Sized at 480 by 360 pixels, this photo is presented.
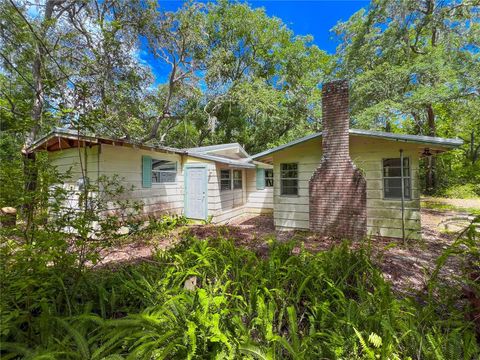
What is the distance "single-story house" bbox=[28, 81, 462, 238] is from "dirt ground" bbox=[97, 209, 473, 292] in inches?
17.5

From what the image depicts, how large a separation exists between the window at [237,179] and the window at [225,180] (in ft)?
1.82

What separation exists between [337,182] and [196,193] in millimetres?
5120

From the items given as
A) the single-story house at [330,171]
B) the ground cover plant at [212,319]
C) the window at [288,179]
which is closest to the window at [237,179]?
the single-story house at [330,171]

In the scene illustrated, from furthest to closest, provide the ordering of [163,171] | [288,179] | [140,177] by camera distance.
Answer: [163,171] → [288,179] → [140,177]

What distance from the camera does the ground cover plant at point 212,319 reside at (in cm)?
173

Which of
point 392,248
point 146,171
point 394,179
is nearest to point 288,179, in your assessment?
point 394,179

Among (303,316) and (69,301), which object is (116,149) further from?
(303,316)

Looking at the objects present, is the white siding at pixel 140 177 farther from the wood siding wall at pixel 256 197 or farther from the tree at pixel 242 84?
the tree at pixel 242 84

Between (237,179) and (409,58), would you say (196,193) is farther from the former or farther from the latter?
(409,58)

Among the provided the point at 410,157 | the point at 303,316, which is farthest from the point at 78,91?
the point at 410,157

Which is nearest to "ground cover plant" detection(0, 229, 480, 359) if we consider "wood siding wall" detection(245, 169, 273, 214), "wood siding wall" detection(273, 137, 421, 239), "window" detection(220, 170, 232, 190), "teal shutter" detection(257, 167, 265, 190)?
"wood siding wall" detection(273, 137, 421, 239)

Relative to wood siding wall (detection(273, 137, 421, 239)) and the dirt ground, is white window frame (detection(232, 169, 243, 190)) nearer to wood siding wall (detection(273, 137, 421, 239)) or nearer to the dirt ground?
the dirt ground

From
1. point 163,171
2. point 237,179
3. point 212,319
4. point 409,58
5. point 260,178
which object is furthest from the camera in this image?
point 409,58

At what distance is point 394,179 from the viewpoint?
6277 millimetres
